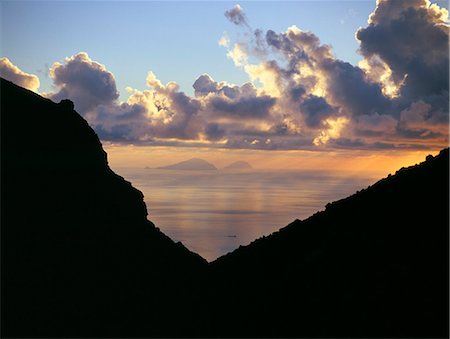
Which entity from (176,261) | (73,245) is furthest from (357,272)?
(73,245)

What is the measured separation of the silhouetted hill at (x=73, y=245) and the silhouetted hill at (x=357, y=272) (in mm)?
8207

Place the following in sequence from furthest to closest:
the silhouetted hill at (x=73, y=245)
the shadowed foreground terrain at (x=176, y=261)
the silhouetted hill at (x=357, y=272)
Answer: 1. the silhouetted hill at (x=73, y=245)
2. the shadowed foreground terrain at (x=176, y=261)
3. the silhouetted hill at (x=357, y=272)

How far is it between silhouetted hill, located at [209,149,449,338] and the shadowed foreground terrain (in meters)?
0.12

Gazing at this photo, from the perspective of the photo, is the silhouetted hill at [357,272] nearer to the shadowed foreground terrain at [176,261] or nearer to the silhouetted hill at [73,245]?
the shadowed foreground terrain at [176,261]

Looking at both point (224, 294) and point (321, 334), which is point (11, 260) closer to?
point (224, 294)

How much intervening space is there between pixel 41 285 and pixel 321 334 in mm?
30832

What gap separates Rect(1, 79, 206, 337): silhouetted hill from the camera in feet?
188

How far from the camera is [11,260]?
193 feet

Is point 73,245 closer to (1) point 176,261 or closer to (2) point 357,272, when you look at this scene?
(1) point 176,261

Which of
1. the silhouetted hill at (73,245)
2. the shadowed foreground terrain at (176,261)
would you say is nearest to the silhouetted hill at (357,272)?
the shadowed foreground terrain at (176,261)

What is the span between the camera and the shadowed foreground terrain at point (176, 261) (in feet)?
148

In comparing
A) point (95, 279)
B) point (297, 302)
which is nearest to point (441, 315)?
point (297, 302)

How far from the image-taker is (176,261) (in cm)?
7212

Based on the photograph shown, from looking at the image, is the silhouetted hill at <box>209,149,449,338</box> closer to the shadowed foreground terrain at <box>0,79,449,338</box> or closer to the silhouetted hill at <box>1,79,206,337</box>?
Answer: the shadowed foreground terrain at <box>0,79,449,338</box>
